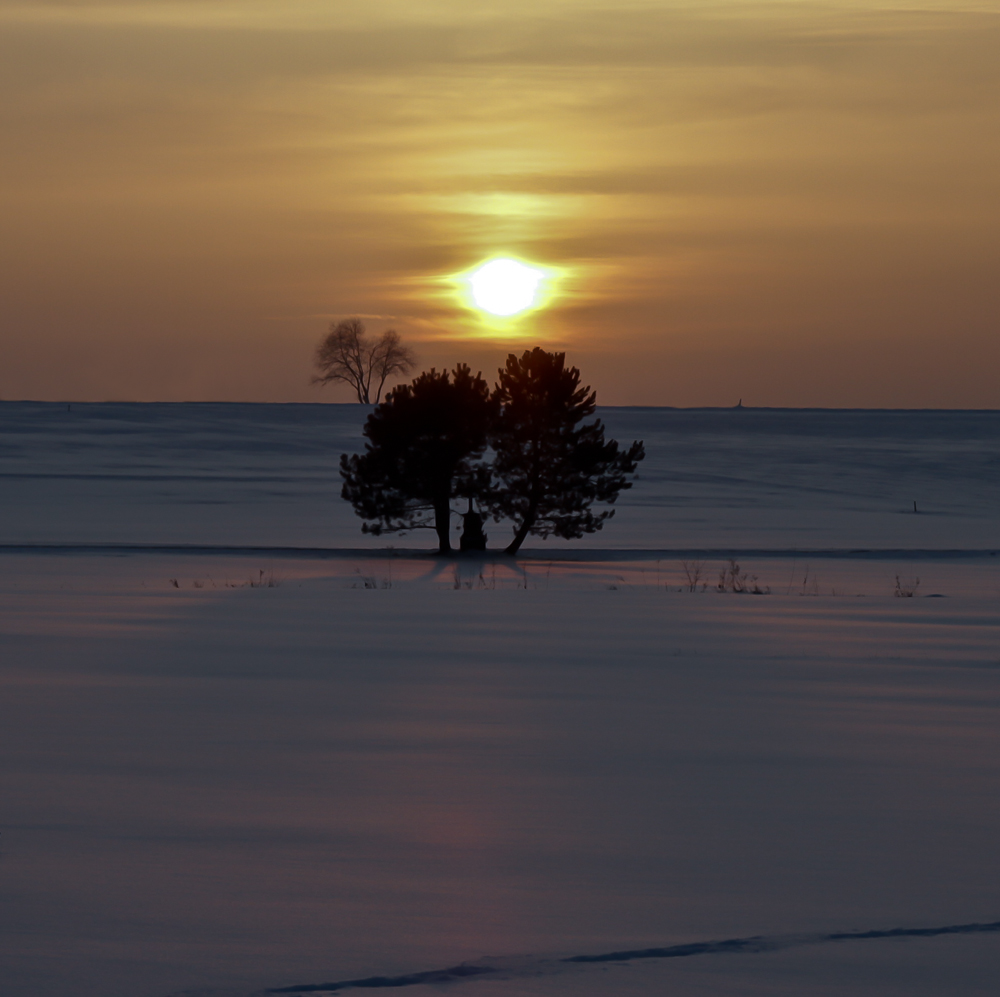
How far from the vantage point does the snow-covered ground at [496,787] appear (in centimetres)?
600

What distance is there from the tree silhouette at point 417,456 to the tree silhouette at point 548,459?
2.38 feet

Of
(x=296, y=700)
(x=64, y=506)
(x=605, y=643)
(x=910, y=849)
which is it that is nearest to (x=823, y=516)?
(x=64, y=506)

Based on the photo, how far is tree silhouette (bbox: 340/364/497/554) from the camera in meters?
36.0

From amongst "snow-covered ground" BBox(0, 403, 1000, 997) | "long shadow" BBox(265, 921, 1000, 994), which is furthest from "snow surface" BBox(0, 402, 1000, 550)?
"long shadow" BBox(265, 921, 1000, 994)

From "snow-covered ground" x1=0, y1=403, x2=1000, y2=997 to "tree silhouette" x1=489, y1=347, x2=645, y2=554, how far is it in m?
11.1

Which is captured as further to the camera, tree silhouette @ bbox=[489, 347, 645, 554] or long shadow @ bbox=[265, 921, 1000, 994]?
tree silhouette @ bbox=[489, 347, 645, 554]

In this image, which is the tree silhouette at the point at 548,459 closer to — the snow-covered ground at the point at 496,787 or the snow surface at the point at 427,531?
the snow surface at the point at 427,531

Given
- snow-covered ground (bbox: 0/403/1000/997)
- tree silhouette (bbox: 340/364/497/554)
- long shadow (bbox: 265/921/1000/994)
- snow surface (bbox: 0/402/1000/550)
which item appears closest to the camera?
long shadow (bbox: 265/921/1000/994)

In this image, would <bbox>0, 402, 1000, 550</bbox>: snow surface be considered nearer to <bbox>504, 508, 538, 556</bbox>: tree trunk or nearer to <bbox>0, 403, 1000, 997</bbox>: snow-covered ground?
<bbox>504, 508, 538, 556</bbox>: tree trunk

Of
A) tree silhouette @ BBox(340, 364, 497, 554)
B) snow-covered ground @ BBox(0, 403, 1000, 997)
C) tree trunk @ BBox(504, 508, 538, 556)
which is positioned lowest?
snow-covered ground @ BBox(0, 403, 1000, 997)

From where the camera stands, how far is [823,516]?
178 ft

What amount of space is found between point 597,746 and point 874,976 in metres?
4.79

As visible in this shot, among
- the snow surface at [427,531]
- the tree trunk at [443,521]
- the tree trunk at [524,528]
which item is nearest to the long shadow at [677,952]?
the tree trunk at [443,521]

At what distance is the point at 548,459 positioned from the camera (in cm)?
3662
